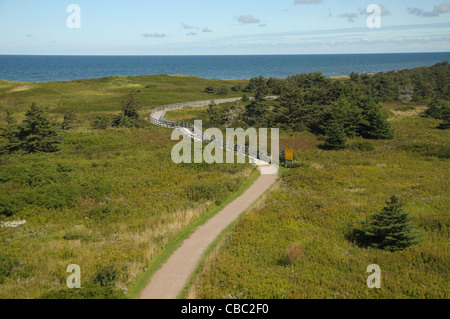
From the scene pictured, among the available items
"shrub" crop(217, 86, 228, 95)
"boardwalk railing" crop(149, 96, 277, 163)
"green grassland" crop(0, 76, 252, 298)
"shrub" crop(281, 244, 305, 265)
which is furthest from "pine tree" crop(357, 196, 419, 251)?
"shrub" crop(217, 86, 228, 95)

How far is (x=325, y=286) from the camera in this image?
12602 mm

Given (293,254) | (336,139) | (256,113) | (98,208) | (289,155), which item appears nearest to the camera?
(293,254)

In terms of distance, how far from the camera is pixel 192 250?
15.5 meters

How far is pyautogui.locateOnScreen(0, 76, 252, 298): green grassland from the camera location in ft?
43.7

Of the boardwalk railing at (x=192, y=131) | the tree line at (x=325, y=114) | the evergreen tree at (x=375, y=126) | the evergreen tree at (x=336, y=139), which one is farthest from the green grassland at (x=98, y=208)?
the evergreen tree at (x=375, y=126)

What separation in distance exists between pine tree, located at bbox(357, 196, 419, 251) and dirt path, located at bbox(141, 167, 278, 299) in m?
7.63

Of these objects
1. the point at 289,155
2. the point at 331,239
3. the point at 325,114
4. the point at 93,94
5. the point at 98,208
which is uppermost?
the point at 93,94

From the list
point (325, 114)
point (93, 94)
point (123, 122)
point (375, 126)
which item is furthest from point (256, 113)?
point (93, 94)

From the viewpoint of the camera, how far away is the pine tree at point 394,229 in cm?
1552

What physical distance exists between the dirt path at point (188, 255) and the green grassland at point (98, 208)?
857 mm

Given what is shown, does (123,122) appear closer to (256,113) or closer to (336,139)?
(256,113)

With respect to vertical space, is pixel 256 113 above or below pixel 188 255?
above

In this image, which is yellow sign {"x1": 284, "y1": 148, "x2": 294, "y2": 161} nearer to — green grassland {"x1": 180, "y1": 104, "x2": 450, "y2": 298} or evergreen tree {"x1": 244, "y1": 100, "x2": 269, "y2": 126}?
green grassland {"x1": 180, "y1": 104, "x2": 450, "y2": 298}

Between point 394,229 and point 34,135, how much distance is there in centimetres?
3344
